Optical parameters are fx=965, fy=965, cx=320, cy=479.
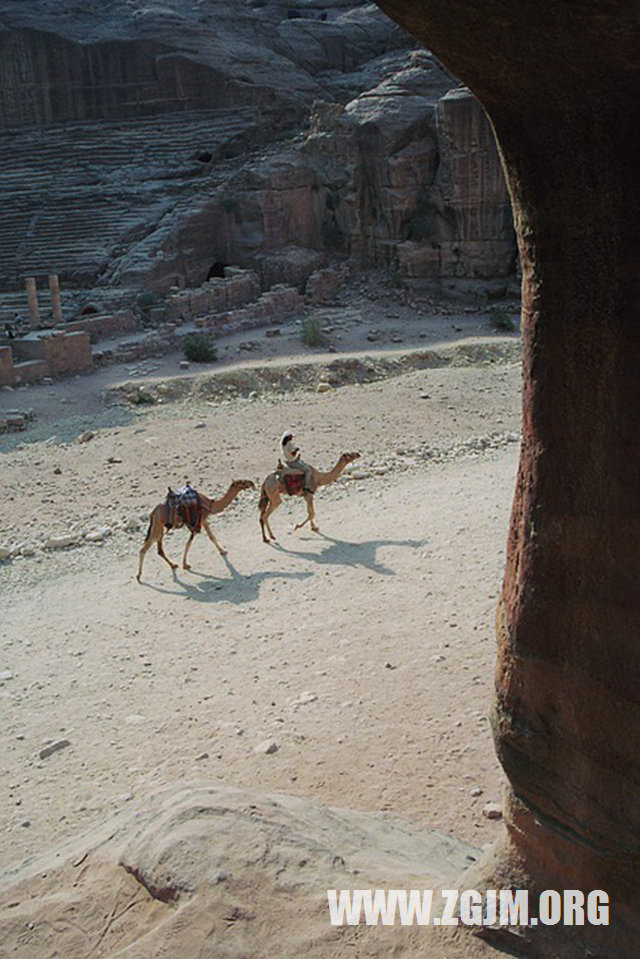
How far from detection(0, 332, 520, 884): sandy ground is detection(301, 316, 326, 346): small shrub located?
8302 mm

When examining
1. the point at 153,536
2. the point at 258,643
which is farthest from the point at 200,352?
the point at 258,643

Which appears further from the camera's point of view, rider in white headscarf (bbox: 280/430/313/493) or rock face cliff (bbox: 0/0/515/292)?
rock face cliff (bbox: 0/0/515/292)

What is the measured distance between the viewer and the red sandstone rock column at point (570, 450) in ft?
8.37

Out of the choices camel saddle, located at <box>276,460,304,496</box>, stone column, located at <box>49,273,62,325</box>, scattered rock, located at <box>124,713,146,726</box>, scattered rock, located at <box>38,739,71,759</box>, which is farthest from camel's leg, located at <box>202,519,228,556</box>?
stone column, located at <box>49,273,62,325</box>

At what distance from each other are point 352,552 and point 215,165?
80.9 ft

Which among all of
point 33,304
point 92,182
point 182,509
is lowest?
point 182,509

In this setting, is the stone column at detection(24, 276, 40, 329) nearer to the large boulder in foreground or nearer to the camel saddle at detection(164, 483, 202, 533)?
the camel saddle at detection(164, 483, 202, 533)

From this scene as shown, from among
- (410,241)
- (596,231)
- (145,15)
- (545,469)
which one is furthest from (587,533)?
(145,15)

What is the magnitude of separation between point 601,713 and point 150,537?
22.8ft

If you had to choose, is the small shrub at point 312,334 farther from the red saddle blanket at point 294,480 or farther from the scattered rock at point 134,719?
the scattered rock at point 134,719

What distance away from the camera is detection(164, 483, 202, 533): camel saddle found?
9.50 metres

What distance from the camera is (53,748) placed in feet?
21.0
